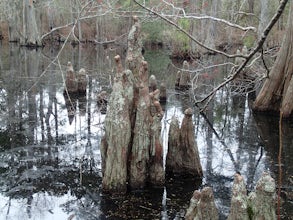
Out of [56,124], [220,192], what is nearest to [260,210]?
[220,192]

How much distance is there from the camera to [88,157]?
675 cm

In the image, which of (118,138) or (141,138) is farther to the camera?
(141,138)

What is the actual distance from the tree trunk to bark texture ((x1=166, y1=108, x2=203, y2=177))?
4.40 m

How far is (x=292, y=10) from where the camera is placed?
9.66 meters

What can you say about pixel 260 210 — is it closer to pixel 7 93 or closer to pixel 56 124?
pixel 56 124

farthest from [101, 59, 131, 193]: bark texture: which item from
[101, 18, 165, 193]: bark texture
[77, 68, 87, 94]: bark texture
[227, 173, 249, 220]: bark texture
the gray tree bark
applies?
the gray tree bark

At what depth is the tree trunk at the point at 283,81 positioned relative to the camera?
9531mm

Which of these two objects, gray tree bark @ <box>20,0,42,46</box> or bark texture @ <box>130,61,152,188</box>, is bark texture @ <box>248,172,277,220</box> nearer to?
bark texture @ <box>130,61,152,188</box>

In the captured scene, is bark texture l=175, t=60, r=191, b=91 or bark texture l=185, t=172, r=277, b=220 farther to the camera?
bark texture l=175, t=60, r=191, b=91

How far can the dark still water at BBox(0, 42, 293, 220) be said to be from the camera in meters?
4.96

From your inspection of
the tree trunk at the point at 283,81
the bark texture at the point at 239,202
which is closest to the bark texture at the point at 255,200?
the bark texture at the point at 239,202

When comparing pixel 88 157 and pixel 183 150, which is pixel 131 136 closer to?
pixel 183 150

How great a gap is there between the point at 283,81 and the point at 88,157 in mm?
5808

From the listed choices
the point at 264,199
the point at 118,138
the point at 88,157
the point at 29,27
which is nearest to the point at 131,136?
the point at 118,138
